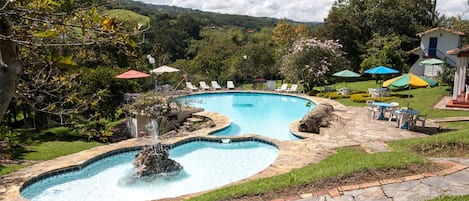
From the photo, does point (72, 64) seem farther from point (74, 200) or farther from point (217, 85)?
point (217, 85)

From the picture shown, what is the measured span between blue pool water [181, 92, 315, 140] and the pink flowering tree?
1648 mm

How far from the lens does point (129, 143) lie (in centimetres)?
1144

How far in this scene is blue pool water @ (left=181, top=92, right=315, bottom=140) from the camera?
612 inches

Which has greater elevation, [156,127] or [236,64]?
[236,64]

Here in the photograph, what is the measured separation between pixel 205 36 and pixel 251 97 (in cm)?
5139

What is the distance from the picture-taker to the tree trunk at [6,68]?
2.12 meters

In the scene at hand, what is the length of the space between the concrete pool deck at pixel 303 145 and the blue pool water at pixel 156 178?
343mm

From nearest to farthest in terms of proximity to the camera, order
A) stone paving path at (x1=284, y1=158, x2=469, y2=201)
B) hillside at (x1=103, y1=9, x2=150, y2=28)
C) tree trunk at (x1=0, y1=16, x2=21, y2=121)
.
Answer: tree trunk at (x1=0, y1=16, x2=21, y2=121) < hillside at (x1=103, y1=9, x2=150, y2=28) < stone paving path at (x1=284, y1=158, x2=469, y2=201)

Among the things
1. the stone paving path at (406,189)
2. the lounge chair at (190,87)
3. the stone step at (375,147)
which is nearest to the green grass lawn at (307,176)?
the stone paving path at (406,189)

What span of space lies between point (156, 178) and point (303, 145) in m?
4.17

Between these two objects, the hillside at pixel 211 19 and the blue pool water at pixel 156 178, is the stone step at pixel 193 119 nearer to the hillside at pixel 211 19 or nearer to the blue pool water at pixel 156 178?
the blue pool water at pixel 156 178

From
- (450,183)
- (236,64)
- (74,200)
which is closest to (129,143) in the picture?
(74,200)

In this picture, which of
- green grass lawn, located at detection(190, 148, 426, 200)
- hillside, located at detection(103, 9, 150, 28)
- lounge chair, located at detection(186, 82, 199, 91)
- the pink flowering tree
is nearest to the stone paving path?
green grass lawn, located at detection(190, 148, 426, 200)

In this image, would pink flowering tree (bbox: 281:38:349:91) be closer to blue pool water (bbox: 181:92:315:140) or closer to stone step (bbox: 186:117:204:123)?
blue pool water (bbox: 181:92:315:140)
